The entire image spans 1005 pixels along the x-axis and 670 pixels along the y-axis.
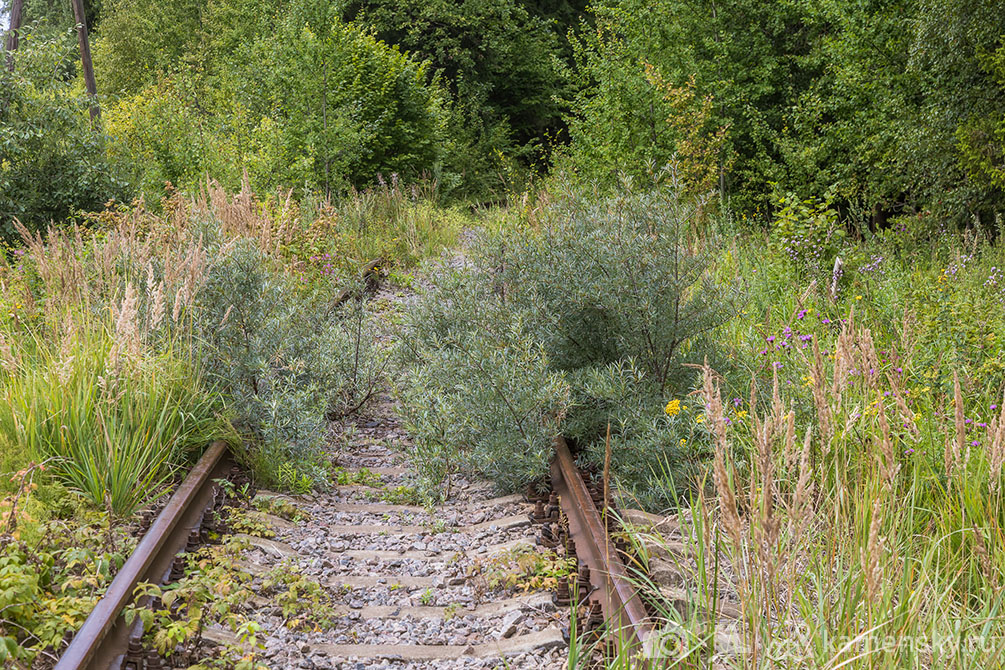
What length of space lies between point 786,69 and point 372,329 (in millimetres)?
14133

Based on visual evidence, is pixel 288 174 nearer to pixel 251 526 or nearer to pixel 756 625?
pixel 251 526

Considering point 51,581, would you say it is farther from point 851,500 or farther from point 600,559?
point 851,500

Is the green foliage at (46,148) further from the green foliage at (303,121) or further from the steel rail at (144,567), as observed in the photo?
the steel rail at (144,567)

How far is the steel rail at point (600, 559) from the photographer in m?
2.88

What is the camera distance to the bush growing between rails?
4812 mm

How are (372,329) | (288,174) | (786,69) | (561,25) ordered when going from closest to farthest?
(372,329) < (288,174) < (786,69) < (561,25)

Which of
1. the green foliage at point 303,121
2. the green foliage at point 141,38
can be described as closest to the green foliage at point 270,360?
the green foliage at point 303,121

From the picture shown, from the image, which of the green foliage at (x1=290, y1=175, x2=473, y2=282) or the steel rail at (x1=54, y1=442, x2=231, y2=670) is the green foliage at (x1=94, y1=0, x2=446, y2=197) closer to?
the green foliage at (x1=290, y1=175, x2=473, y2=282)

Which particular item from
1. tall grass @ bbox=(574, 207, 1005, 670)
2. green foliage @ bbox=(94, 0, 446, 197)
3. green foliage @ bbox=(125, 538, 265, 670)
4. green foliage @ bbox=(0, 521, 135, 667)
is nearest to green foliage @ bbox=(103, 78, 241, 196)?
green foliage @ bbox=(94, 0, 446, 197)

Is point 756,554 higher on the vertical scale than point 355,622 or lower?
higher

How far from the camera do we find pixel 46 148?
14031 millimetres

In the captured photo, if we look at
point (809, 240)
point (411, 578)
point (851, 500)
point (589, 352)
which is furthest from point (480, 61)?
point (851, 500)

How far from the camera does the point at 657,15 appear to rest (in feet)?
54.2

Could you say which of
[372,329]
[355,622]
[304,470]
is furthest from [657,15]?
[355,622]
